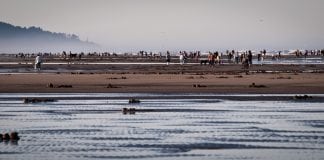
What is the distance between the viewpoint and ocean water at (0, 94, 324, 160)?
47.1ft

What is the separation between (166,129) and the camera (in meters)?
18.2

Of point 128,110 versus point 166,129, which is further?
point 128,110

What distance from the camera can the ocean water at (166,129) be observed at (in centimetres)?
1434

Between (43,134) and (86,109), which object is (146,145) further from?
(86,109)

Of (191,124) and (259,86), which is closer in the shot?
(191,124)

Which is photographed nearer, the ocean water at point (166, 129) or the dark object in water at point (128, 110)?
the ocean water at point (166, 129)

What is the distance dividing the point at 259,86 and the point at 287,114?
14.9 meters

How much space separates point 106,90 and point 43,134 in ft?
59.4

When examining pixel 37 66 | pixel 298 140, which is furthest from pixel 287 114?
pixel 37 66

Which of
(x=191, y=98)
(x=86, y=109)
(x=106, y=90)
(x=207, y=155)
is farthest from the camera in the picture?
(x=106, y=90)

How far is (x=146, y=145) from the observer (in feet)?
50.4

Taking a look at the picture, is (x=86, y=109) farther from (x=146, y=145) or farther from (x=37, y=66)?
(x=37, y=66)

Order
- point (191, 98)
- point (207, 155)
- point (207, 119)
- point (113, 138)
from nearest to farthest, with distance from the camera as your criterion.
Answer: point (207, 155) < point (113, 138) < point (207, 119) < point (191, 98)

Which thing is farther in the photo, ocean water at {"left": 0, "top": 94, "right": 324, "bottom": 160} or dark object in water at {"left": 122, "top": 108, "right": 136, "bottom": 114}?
dark object in water at {"left": 122, "top": 108, "right": 136, "bottom": 114}
